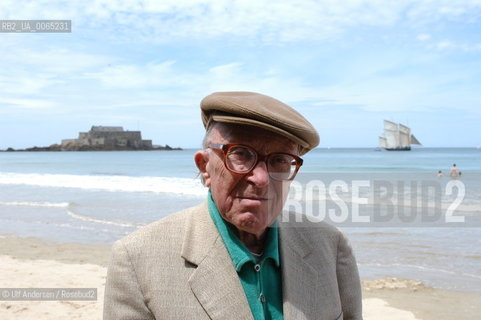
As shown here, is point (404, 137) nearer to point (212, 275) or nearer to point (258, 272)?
point (258, 272)

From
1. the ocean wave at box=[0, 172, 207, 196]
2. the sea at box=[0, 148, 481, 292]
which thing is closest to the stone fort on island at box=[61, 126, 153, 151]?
the ocean wave at box=[0, 172, 207, 196]

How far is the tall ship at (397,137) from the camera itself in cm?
11312

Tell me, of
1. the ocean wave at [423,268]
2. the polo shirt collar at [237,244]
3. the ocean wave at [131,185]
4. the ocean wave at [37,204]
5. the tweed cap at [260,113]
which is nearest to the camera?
the tweed cap at [260,113]

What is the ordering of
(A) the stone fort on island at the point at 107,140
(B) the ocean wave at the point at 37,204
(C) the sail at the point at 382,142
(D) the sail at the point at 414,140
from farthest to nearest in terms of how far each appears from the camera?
1. (A) the stone fort on island at the point at 107,140
2. (C) the sail at the point at 382,142
3. (D) the sail at the point at 414,140
4. (B) the ocean wave at the point at 37,204

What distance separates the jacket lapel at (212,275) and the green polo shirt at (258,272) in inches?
1.0

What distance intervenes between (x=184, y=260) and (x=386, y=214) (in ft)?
45.5

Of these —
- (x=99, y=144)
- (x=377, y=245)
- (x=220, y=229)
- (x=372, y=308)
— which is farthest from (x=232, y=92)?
(x=99, y=144)

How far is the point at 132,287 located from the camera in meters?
1.49

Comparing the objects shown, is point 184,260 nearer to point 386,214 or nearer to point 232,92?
point 232,92

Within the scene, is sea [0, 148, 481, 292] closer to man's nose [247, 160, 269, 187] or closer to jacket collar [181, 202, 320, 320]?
jacket collar [181, 202, 320, 320]

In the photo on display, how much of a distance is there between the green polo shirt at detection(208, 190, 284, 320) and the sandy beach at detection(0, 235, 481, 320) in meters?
4.43

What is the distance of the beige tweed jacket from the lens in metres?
1.49

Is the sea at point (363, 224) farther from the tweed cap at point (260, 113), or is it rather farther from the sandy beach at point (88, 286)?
the tweed cap at point (260, 113)

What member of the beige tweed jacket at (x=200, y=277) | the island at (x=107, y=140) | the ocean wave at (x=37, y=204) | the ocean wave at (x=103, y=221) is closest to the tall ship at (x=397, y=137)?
the island at (x=107, y=140)
